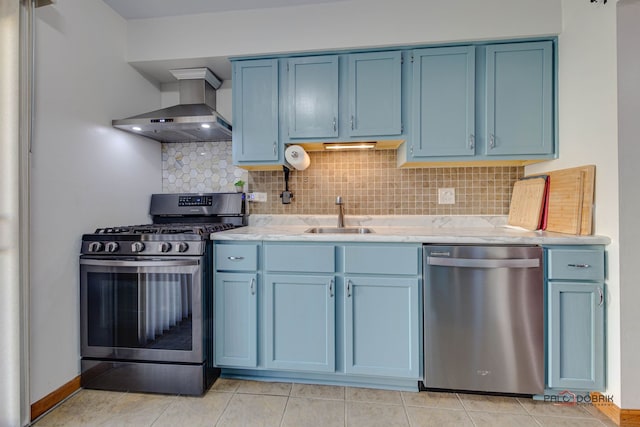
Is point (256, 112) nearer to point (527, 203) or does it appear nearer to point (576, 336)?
point (527, 203)

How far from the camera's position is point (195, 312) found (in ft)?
5.80

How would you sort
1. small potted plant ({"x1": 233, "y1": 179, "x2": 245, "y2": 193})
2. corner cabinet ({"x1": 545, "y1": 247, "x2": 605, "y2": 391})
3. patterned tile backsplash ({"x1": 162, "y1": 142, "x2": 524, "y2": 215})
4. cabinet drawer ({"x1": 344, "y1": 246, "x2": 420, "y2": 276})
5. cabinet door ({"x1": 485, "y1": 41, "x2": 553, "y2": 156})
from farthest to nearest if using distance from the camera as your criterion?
small potted plant ({"x1": 233, "y1": 179, "x2": 245, "y2": 193}) → patterned tile backsplash ({"x1": 162, "y1": 142, "x2": 524, "y2": 215}) → cabinet door ({"x1": 485, "y1": 41, "x2": 553, "y2": 156}) → cabinet drawer ({"x1": 344, "y1": 246, "x2": 420, "y2": 276}) → corner cabinet ({"x1": 545, "y1": 247, "x2": 605, "y2": 391})

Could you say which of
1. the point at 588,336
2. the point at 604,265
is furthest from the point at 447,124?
the point at 588,336

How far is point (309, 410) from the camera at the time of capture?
1629 mm

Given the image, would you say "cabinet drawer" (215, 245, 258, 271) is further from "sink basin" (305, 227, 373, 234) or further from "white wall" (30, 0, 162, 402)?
"white wall" (30, 0, 162, 402)

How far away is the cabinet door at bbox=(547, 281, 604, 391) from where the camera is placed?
62.1 inches

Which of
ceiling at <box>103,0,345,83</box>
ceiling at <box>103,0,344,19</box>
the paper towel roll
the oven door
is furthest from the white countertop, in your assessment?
ceiling at <box>103,0,344,19</box>

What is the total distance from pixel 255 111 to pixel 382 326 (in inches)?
67.1

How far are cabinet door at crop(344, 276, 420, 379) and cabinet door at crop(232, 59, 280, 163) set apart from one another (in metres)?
A: 1.12

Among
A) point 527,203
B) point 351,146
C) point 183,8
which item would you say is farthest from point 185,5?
point 527,203

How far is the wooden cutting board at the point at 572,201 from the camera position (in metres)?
1.64

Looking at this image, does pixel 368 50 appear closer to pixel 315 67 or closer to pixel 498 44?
pixel 315 67

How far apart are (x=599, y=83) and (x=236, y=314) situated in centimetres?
246

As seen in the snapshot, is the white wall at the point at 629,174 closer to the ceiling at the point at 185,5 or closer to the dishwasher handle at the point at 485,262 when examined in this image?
the dishwasher handle at the point at 485,262
